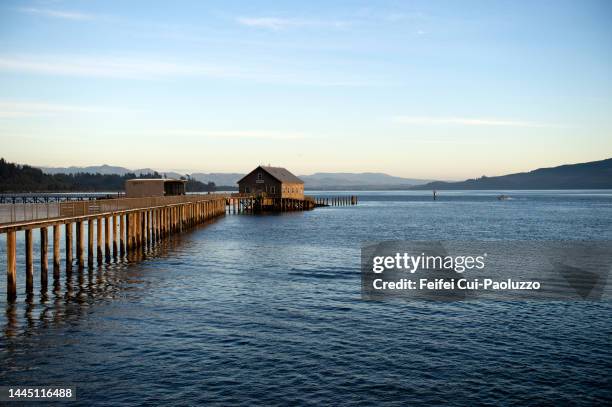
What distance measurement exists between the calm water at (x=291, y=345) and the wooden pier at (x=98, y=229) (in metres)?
1.68

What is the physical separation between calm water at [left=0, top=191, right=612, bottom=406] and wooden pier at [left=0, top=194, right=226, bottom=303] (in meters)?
1.68

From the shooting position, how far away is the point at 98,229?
36.2m

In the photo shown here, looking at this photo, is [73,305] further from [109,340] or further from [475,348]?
[475,348]

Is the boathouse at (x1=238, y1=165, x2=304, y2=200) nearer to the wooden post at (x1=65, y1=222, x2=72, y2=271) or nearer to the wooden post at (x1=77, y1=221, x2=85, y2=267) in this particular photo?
the wooden post at (x1=77, y1=221, x2=85, y2=267)

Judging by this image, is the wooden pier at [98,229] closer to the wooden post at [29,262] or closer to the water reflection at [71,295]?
the wooden post at [29,262]

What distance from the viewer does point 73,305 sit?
24.5m

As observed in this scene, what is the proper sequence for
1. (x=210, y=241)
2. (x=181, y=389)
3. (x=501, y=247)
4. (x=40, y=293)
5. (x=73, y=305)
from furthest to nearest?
(x=210, y=241)
(x=501, y=247)
(x=40, y=293)
(x=73, y=305)
(x=181, y=389)

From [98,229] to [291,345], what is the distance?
71.6 feet

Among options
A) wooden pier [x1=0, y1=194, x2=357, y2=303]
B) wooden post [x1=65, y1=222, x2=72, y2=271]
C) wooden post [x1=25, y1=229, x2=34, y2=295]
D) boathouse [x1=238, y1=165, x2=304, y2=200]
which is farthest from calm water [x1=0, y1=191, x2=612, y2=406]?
boathouse [x1=238, y1=165, x2=304, y2=200]

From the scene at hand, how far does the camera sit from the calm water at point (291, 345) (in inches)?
594

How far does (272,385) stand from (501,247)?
37440mm

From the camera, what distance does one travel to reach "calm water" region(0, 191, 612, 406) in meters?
15.1

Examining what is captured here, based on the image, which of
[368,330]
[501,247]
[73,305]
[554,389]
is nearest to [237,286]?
[73,305]

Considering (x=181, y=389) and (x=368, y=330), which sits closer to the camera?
(x=181, y=389)
